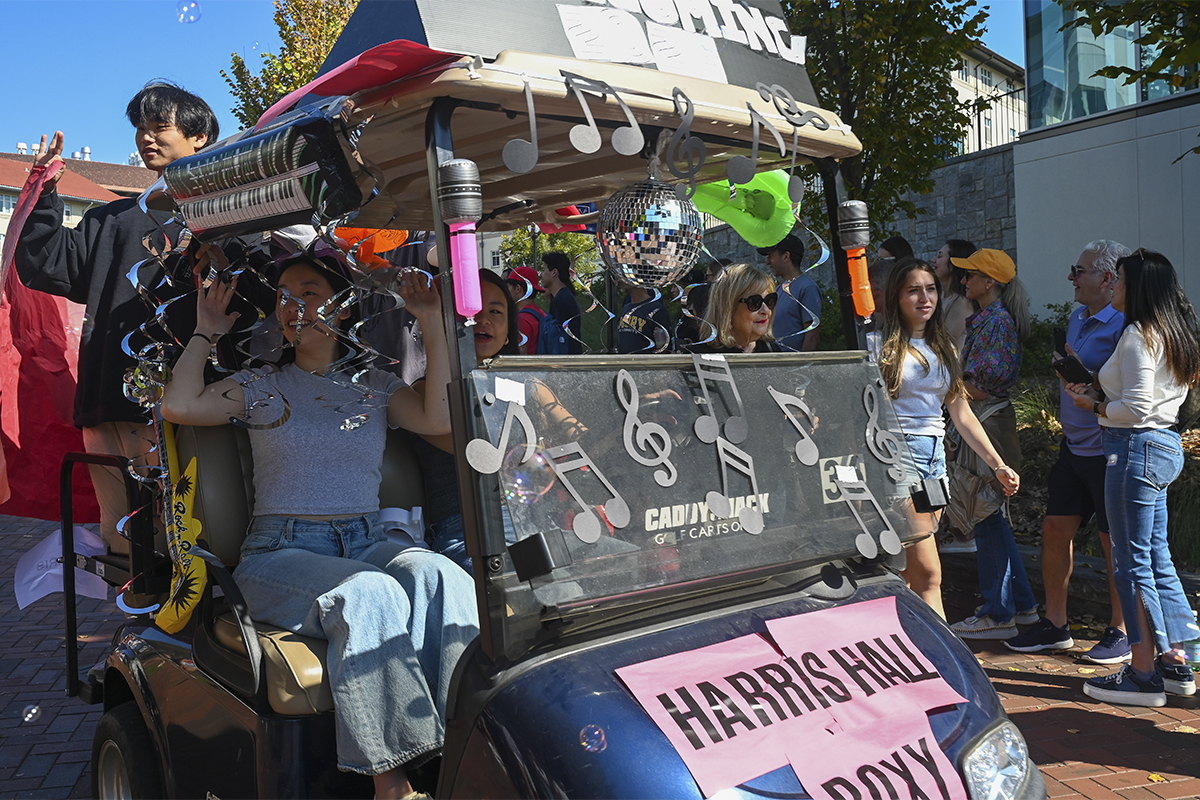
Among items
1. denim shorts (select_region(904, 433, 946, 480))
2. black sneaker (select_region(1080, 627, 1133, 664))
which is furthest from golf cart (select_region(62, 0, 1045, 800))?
black sneaker (select_region(1080, 627, 1133, 664))

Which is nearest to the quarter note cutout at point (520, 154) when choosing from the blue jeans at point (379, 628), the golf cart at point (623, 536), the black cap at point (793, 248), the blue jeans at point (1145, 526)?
the golf cart at point (623, 536)

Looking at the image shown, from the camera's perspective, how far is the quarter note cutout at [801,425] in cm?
225

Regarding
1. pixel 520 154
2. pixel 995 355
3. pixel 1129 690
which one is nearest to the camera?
pixel 520 154

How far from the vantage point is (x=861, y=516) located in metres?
2.30

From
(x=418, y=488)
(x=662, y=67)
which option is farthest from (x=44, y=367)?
(x=662, y=67)

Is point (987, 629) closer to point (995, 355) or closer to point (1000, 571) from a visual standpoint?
point (1000, 571)

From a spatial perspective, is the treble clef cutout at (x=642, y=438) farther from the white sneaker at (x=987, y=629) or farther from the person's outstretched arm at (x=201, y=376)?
the white sneaker at (x=987, y=629)

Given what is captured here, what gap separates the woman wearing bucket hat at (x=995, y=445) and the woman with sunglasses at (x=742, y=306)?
5.06ft

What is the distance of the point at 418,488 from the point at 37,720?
2.68 metres

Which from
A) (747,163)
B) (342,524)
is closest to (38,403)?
(342,524)

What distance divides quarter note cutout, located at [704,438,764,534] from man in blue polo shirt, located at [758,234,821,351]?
9.08ft

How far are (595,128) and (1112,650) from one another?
158 inches

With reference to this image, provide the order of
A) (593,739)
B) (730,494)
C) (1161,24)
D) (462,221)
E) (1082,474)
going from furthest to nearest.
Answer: (1161,24) → (1082,474) → (730,494) → (462,221) → (593,739)

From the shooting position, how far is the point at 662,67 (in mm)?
2256
